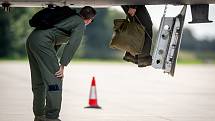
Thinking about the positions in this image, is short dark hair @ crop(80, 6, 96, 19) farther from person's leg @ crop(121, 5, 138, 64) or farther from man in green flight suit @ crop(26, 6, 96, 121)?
person's leg @ crop(121, 5, 138, 64)

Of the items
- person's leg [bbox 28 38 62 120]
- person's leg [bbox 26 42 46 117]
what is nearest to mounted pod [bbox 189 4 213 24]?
person's leg [bbox 28 38 62 120]

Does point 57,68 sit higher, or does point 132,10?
point 132,10

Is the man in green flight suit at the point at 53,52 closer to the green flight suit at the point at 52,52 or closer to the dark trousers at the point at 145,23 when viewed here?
the green flight suit at the point at 52,52

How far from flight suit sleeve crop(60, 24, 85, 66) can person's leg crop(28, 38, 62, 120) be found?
24cm

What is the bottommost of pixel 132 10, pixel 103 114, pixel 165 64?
pixel 103 114

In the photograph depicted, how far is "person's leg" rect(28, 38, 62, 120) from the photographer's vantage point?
1027 centimetres

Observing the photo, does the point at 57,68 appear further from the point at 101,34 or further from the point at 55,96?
the point at 101,34

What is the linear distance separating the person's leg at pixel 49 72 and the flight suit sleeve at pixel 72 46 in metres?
0.24

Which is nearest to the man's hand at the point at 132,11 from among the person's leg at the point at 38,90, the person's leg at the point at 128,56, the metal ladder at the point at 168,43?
the person's leg at the point at 128,56

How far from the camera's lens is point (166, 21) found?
11102 mm

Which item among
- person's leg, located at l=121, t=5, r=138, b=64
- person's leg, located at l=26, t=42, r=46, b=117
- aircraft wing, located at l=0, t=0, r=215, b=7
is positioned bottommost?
person's leg, located at l=26, t=42, r=46, b=117

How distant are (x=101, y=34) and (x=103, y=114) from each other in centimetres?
Answer: 9106

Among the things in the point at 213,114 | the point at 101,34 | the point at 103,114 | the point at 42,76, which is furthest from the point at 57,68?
the point at 101,34

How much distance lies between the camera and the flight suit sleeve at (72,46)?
10.1 meters
